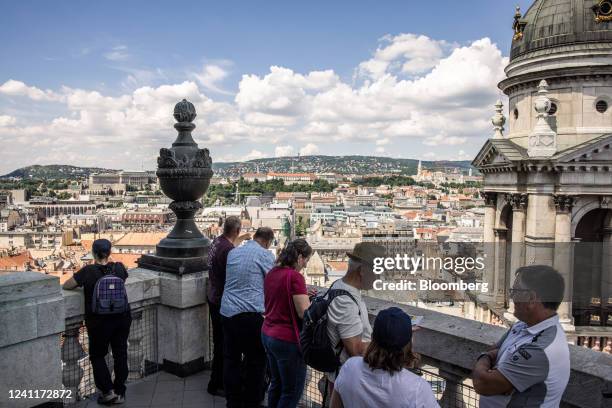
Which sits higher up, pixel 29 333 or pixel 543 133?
pixel 543 133

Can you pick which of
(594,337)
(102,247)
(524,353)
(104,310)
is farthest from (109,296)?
(594,337)

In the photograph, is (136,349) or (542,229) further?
(542,229)

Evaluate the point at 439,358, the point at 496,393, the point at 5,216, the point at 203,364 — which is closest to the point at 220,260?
the point at 203,364

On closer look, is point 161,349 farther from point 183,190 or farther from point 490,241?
point 490,241

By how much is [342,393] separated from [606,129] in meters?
11.7

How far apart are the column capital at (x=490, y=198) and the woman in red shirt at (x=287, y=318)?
35.5 feet

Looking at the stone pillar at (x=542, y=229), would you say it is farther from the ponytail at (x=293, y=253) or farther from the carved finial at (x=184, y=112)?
the ponytail at (x=293, y=253)

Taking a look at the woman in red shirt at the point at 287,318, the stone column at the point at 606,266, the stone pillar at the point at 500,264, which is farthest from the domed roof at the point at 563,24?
the woman in red shirt at the point at 287,318

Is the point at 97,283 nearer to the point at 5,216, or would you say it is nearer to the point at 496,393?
the point at 496,393

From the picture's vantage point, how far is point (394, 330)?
219 centimetres

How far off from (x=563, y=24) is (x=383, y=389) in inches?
477

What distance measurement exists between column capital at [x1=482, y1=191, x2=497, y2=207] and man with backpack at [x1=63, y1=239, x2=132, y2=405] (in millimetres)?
11081

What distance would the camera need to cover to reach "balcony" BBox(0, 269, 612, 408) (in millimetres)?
3439

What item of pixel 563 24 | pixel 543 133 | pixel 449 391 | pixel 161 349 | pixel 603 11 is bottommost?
pixel 161 349
